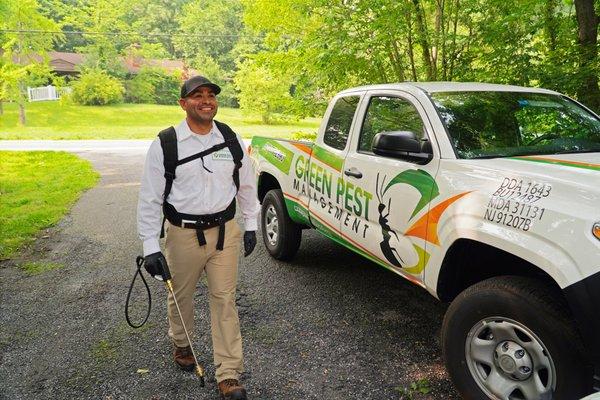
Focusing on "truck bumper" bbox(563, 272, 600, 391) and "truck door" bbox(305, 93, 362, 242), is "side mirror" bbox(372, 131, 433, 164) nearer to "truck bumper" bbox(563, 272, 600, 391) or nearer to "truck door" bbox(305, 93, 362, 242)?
"truck door" bbox(305, 93, 362, 242)

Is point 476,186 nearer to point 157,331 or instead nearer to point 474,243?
point 474,243

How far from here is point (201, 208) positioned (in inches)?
121

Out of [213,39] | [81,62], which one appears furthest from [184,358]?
[213,39]

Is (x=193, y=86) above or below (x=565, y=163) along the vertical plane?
above

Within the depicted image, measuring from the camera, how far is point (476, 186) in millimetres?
2818

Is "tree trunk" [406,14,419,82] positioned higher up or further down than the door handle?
higher up

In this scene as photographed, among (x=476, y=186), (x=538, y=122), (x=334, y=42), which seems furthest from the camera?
(x=334, y=42)

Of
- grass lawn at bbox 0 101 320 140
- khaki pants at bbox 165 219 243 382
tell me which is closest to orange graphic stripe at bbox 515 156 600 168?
khaki pants at bbox 165 219 243 382

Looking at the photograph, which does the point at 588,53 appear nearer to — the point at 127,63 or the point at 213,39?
the point at 127,63

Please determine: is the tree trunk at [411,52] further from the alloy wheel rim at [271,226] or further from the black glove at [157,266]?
the black glove at [157,266]

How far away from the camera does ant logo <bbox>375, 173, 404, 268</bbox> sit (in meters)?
3.50

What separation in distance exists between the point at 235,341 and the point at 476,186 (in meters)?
1.68

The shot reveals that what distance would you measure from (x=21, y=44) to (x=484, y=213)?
3601 cm

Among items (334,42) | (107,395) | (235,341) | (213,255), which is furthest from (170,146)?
(334,42)
